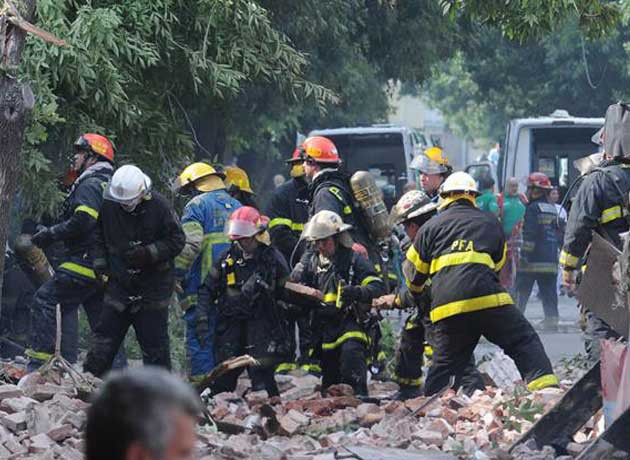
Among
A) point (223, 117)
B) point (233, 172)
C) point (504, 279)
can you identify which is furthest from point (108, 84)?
point (504, 279)

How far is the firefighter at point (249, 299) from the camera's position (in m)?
9.95

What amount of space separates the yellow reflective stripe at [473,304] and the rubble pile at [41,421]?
222 cm

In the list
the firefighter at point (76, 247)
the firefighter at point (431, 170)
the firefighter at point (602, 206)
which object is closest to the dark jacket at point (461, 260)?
the firefighter at point (602, 206)

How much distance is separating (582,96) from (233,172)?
23.3 m

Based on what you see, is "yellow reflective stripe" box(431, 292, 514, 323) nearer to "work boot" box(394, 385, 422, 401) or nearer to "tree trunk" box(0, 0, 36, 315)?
"work boot" box(394, 385, 422, 401)

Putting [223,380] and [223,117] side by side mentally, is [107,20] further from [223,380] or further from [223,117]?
[223,117]

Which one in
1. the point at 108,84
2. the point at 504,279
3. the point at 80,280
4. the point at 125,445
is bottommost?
the point at 504,279

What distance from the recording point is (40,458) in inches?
283

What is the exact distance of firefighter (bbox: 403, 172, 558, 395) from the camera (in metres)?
8.84

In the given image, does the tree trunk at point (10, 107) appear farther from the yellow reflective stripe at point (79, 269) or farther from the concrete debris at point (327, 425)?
the yellow reflective stripe at point (79, 269)

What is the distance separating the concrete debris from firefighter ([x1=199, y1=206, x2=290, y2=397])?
0.39 m

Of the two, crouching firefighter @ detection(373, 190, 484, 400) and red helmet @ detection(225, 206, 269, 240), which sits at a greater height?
red helmet @ detection(225, 206, 269, 240)

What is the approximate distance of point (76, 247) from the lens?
1057 centimetres

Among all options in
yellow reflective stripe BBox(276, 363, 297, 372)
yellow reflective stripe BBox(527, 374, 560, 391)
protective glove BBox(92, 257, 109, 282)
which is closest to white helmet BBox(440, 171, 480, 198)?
yellow reflective stripe BBox(527, 374, 560, 391)
